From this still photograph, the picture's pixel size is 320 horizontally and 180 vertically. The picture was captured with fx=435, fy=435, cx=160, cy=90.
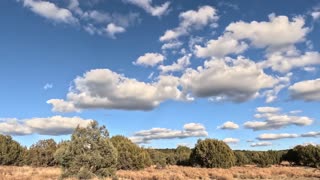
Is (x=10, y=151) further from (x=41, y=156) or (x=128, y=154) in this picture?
(x=128, y=154)

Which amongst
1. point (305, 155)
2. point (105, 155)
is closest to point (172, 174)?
point (105, 155)

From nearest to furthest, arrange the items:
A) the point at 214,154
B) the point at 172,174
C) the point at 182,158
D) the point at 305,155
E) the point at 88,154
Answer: the point at 88,154, the point at 172,174, the point at 214,154, the point at 305,155, the point at 182,158

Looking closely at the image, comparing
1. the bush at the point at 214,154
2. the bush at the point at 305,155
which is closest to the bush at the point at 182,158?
the bush at the point at 214,154

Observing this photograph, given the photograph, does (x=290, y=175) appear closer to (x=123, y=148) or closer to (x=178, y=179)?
(x=178, y=179)

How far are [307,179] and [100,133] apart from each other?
18.0 m

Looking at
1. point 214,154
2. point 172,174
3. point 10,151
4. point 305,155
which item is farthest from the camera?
point 305,155

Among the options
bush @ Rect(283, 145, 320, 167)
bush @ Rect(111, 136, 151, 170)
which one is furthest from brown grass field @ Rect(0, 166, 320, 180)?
bush @ Rect(283, 145, 320, 167)

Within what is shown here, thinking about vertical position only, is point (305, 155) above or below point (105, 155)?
above

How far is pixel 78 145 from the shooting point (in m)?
23.7

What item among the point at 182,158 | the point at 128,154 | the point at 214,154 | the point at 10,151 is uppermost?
the point at 182,158

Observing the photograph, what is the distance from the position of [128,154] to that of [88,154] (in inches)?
1055

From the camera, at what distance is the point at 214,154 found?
5691cm

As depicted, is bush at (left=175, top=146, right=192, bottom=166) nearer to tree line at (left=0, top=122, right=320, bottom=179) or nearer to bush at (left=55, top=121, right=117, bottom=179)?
tree line at (left=0, top=122, right=320, bottom=179)

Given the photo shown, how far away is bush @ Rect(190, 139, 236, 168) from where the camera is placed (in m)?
56.6
